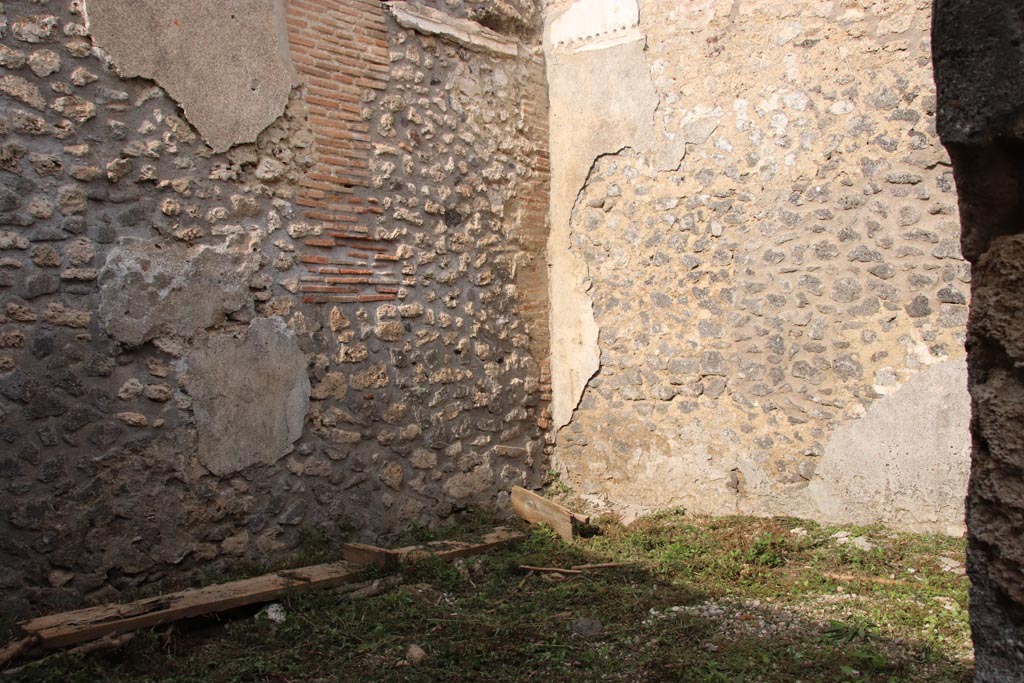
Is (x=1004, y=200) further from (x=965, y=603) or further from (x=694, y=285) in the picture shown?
(x=694, y=285)

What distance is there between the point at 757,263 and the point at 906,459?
1.55 m

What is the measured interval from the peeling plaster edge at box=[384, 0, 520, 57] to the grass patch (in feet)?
11.2

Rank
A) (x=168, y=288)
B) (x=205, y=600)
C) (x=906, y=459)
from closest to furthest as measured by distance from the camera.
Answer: (x=205, y=600) → (x=168, y=288) → (x=906, y=459)

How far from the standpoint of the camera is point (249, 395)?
4.68 metres

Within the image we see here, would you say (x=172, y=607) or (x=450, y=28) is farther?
(x=450, y=28)

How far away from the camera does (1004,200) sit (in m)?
1.41

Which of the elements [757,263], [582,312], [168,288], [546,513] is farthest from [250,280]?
[757,263]

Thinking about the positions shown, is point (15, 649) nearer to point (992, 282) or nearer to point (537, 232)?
point (992, 282)

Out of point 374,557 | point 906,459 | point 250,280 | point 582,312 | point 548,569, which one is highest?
point 250,280

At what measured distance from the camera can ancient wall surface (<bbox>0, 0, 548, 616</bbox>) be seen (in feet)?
13.2

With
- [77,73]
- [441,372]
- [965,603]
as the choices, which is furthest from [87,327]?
[965,603]

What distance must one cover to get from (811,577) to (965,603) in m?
0.78

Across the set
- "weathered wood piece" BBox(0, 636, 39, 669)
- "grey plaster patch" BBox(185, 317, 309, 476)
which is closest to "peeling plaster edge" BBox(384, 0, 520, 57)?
"grey plaster patch" BBox(185, 317, 309, 476)

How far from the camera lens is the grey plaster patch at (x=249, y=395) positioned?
14.9ft
